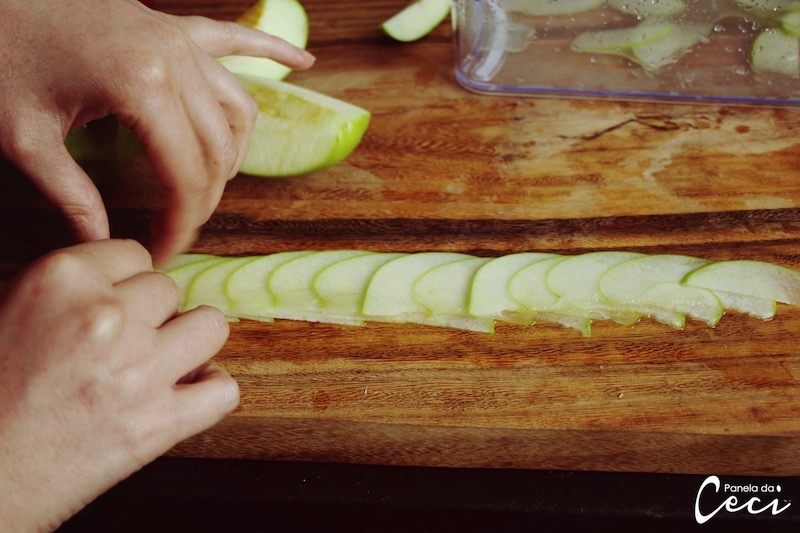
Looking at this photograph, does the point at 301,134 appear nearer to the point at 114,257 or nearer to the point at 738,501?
the point at 114,257

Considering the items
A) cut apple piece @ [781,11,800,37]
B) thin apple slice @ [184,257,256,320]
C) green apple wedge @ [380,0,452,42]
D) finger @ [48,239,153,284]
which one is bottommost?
thin apple slice @ [184,257,256,320]

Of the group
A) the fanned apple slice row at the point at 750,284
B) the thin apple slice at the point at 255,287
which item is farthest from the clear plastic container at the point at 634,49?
the thin apple slice at the point at 255,287

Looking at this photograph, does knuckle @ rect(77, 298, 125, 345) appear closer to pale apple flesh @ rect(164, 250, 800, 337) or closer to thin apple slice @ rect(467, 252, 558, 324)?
pale apple flesh @ rect(164, 250, 800, 337)

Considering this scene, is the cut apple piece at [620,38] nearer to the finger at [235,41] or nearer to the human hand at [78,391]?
the finger at [235,41]

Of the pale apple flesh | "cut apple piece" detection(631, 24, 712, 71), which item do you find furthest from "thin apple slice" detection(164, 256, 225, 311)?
"cut apple piece" detection(631, 24, 712, 71)

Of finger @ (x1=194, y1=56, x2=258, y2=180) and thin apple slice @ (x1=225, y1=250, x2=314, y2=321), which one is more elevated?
finger @ (x1=194, y1=56, x2=258, y2=180)

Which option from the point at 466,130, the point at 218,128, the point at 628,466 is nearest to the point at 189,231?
the point at 218,128

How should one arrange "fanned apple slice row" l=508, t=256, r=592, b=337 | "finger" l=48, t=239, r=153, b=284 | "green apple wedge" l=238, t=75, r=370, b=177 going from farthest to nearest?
"green apple wedge" l=238, t=75, r=370, b=177, "fanned apple slice row" l=508, t=256, r=592, b=337, "finger" l=48, t=239, r=153, b=284

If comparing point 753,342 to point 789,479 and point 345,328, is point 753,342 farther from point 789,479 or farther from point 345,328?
point 345,328
